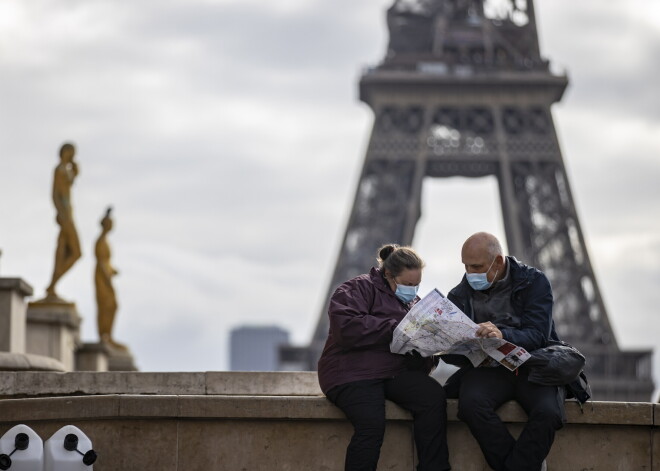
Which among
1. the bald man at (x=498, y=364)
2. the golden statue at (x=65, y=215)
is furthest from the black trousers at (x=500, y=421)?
the golden statue at (x=65, y=215)

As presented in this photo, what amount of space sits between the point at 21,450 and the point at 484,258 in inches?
129

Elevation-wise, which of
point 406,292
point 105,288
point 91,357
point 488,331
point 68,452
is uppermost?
point 105,288

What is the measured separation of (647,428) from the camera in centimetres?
1192

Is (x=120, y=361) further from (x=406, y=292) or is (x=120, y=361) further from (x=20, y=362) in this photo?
(x=406, y=292)

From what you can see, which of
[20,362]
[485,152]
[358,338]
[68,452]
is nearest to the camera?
[68,452]

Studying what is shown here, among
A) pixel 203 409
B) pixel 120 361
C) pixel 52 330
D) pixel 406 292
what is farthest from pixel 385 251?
pixel 120 361

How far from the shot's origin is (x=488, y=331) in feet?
37.0

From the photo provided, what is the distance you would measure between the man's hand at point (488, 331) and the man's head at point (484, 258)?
42cm

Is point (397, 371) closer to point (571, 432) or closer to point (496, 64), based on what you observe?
point (571, 432)

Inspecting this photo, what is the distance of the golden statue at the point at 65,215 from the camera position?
2552 centimetres

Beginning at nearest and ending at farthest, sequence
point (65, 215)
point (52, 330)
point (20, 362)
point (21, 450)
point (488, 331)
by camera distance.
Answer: point (21, 450)
point (488, 331)
point (20, 362)
point (52, 330)
point (65, 215)

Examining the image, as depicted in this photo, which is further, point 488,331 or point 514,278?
point 514,278

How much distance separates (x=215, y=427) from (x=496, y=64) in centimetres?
5488

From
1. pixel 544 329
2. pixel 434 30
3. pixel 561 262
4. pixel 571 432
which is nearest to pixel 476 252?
pixel 544 329
